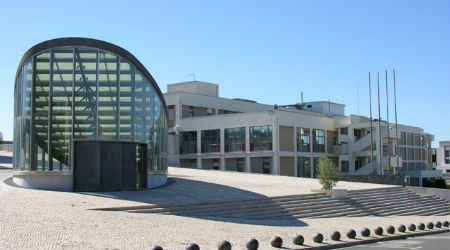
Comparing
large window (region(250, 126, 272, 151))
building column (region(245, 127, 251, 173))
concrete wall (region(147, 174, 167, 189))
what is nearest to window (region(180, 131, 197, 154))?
building column (region(245, 127, 251, 173))

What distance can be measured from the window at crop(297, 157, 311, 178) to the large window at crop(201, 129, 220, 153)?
303 inches

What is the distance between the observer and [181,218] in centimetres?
1753

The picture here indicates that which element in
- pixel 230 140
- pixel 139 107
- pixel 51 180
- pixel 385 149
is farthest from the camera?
pixel 385 149

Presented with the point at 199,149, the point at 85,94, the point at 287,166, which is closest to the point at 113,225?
the point at 85,94

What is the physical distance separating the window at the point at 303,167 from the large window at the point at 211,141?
7.69m

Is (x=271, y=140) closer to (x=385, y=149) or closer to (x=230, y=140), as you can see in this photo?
(x=230, y=140)

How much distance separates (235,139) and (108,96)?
26.5 m

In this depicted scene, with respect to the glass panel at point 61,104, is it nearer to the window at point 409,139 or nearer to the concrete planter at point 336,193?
the concrete planter at point 336,193

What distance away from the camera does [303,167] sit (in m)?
48.6

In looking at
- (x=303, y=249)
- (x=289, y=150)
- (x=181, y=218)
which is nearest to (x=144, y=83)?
(x=181, y=218)

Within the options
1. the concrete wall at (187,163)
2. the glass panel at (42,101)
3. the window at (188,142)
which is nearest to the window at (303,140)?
the window at (188,142)

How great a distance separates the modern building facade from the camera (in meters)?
22.1

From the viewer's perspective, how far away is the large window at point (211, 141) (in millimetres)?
49938

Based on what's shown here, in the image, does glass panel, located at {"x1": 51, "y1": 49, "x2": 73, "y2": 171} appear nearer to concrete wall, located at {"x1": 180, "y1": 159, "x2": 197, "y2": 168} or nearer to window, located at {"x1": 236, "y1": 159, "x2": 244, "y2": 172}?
window, located at {"x1": 236, "y1": 159, "x2": 244, "y2": 172}
